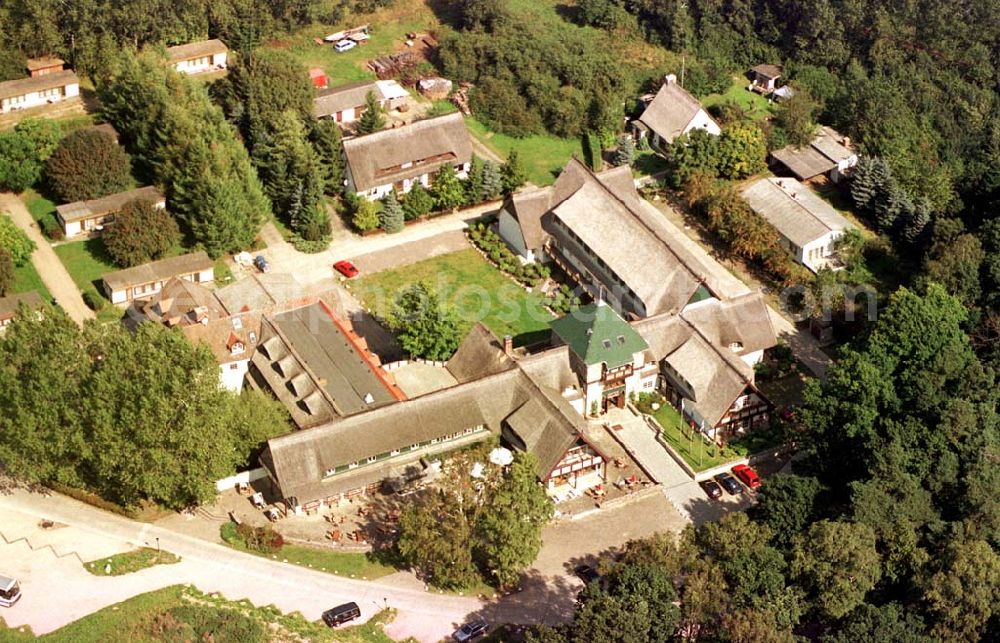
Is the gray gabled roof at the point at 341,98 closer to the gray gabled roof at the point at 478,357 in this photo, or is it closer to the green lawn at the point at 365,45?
the green lawn at the point at 365,45

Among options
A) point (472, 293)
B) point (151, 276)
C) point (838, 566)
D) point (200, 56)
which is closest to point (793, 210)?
point (472, 293)

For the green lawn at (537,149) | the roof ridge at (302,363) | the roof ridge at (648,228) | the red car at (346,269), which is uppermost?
the roof ridge at (648,228)

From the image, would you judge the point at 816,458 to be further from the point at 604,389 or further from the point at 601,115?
the point at 601,115

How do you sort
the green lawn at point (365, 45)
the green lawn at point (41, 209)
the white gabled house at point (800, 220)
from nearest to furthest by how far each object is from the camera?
the white gabled house at point (800, 220) → the green lawn at point (41, 209) → the green lawn at point (365, 45)

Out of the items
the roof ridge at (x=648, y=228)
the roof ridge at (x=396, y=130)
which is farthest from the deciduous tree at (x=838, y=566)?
the roof ridge at (x=396, y=130)

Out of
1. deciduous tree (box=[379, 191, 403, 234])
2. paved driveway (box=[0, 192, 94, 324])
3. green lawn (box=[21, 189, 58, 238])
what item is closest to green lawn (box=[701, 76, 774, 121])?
deciduous tree (box=[379, 191, 403, 234])

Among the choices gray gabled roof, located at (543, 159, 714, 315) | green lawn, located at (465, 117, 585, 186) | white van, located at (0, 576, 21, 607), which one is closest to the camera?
white van, located at (0, 576, 21, 607)

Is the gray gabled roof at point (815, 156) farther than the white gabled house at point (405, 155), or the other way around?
the gray gabled roof at point (815, 156)

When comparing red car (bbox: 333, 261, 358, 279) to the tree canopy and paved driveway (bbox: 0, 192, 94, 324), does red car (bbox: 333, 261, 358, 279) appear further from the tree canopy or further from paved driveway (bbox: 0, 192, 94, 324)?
the tree canopy
